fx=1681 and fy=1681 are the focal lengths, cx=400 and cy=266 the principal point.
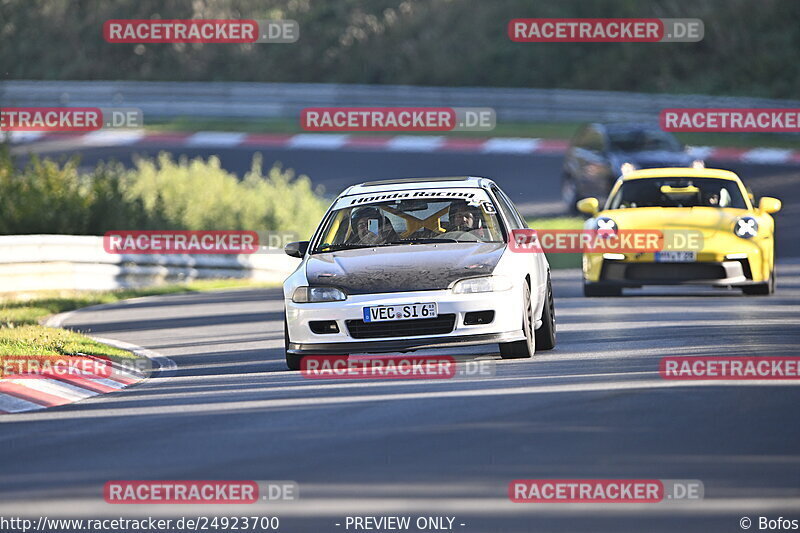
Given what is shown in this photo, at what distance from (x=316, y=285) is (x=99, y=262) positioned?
34.3 ft

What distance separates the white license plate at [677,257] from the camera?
1731 cm

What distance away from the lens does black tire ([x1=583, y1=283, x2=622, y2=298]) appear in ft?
59.8

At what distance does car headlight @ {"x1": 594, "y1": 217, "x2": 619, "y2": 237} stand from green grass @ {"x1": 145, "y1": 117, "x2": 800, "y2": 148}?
18.9 m

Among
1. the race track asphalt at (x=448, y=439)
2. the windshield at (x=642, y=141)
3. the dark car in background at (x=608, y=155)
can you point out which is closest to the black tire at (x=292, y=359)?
the race track asphalt at (x=448, y=439)

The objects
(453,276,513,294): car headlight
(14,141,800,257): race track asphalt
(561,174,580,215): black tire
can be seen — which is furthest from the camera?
(14,141,800,257): race track asphalt

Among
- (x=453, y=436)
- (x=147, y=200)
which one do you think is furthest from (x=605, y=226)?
(x=147, y=200)

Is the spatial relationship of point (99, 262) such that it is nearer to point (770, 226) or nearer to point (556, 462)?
point (770, 226)

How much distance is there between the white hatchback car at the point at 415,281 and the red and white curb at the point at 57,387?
1.40 m

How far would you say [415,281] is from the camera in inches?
481

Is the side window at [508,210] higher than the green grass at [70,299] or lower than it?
higher

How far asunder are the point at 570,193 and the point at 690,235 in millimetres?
13445

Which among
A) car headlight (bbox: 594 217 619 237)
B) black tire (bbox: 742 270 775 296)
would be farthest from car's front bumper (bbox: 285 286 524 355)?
black tire (bbox: 742 270 775 296)

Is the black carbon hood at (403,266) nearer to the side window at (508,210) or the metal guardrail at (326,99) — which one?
the side window at (508,210)

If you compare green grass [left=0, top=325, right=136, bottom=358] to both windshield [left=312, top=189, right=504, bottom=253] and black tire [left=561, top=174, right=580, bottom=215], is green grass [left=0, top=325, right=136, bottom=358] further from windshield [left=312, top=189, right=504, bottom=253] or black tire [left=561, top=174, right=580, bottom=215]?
black tire [left=561, top=174, right=580, bottom=215]
